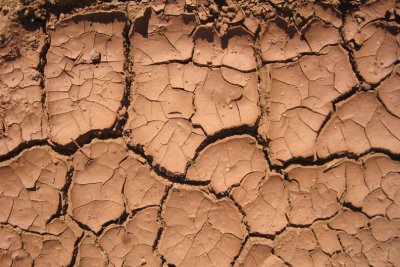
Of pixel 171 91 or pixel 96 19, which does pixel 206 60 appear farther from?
pixel 96 19

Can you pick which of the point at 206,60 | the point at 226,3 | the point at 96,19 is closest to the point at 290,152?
the point at 206,60

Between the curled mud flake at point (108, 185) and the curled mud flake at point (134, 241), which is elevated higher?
the curled mud flake at point (108, 185)

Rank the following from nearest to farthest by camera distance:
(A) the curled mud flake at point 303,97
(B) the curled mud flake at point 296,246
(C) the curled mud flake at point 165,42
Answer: (B) the curled mud flake at point 296,246, (A) the curled mud flake at point 303,97, (C) the curled mud flake at point 165,42

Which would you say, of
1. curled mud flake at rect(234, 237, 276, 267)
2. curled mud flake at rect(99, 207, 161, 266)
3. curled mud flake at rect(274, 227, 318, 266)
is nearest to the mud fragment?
curled mud flake at rect(99, 207, 161, 266)

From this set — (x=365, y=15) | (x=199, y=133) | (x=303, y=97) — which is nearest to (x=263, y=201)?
(x=199, y=133)

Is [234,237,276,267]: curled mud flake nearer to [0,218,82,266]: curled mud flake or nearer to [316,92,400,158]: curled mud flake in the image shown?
[316,92,400,158]: curled mud flake

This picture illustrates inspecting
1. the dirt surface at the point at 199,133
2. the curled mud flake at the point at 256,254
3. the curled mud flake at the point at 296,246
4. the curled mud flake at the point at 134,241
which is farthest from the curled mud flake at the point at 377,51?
the curled mud flake at the point at 134,241

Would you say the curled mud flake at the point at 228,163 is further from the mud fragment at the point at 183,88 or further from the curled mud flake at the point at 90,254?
the curled mud flake at the point at 90,254
